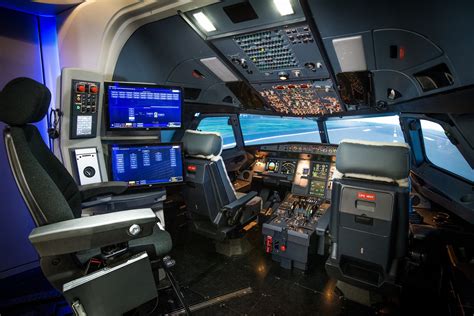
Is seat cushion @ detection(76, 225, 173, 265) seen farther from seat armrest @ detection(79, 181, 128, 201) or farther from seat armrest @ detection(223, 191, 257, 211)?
seat armrest @ detection(223, 191, 257, 211)

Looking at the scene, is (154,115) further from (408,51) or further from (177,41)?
(408,51)

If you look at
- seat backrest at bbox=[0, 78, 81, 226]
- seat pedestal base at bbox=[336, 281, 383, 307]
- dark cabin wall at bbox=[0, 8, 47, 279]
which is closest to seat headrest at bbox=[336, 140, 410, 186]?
seat pedestal base at bbox=[336, 281, 383, 307]

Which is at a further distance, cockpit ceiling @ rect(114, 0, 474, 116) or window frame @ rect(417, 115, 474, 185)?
window frame @ rect(417, 115, 474, 185)

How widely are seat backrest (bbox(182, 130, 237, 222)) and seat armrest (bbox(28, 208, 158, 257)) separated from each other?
1.26 meters

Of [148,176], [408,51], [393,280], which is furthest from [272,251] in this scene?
[408,51]

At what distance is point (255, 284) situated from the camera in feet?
7.87

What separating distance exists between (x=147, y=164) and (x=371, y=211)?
72.5 inches

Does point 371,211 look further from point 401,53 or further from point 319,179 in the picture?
point 319,179

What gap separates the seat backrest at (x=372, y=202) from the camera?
1785 millimetres

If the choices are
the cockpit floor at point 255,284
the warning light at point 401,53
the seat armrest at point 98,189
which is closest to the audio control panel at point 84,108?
the seat armrest at point 98,189

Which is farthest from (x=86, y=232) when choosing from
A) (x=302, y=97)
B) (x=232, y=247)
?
(x=302, y=97)

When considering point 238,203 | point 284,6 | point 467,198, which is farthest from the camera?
point 238,203

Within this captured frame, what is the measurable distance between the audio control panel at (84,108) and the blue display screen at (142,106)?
0.13 metres

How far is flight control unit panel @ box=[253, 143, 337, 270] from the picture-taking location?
2.64 metres
